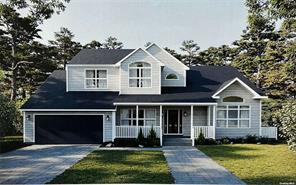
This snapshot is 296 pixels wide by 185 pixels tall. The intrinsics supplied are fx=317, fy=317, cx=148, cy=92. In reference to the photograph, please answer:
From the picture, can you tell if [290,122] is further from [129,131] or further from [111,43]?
[111,43]

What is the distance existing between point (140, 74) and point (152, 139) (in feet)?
15.8

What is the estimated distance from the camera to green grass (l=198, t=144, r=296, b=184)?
31.4ft

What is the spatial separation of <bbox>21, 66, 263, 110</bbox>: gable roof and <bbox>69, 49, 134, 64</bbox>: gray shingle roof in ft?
7.14

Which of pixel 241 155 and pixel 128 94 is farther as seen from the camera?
pixel 128 94

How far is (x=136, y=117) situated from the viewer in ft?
68.4

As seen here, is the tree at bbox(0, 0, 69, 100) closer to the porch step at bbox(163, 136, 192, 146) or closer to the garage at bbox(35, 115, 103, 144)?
the garage at bbox(35, 115, 103, 144)

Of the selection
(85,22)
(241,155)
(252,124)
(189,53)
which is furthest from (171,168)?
(189,53)

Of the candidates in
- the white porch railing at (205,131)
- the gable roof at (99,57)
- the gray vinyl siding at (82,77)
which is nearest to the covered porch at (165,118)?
the white porch railing at (205,131)

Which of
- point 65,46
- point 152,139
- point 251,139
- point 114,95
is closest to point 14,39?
point 65,46

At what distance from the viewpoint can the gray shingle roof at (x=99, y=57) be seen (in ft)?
74.5

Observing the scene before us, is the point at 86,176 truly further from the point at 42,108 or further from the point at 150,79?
the point at 150,79

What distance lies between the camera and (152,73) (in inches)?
849

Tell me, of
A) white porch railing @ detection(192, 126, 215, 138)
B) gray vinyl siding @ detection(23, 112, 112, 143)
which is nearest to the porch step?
white porch railing @ detection(192, 126, 215, 138)

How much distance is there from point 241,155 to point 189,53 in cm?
3393
